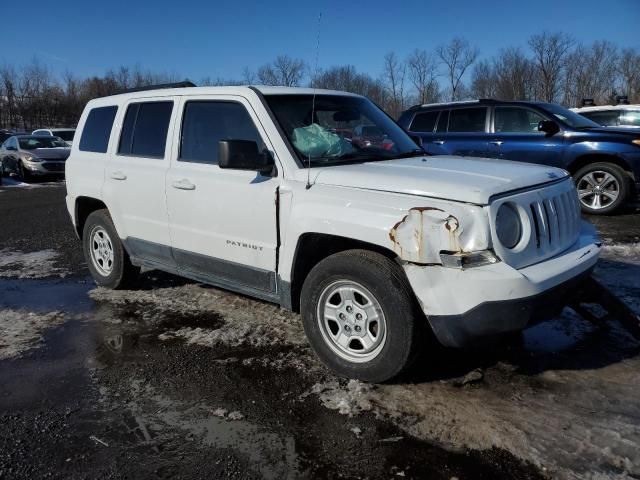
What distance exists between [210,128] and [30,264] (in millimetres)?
4039

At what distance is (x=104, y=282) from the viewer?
586cm

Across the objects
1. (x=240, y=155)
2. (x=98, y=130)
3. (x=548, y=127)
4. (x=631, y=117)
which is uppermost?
(x=631, y=117)

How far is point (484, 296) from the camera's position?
9.72 ft

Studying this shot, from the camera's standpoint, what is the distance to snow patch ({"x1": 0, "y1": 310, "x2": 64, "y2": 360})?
4.36 m

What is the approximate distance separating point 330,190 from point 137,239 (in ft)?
7.86

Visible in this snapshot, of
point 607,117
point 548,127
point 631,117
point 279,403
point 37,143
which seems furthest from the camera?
point 37,143

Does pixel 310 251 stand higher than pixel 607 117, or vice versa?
pixel 607 117

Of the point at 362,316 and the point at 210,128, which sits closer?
the point at 362,316

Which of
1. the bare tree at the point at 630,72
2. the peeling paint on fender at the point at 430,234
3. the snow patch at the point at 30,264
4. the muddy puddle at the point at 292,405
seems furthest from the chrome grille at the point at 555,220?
the bare tree at the point at 630,72

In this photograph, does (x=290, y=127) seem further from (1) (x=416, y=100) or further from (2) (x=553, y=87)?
(2) (x=553, y=87)

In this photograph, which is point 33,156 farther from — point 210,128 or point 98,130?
point 210,128

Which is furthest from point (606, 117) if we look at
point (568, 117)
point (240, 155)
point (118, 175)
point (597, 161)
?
point (240, 155)

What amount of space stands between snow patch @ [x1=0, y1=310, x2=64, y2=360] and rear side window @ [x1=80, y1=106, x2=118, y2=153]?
1.71 meters

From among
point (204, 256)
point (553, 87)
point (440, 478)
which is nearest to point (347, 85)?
point (204, 256)
